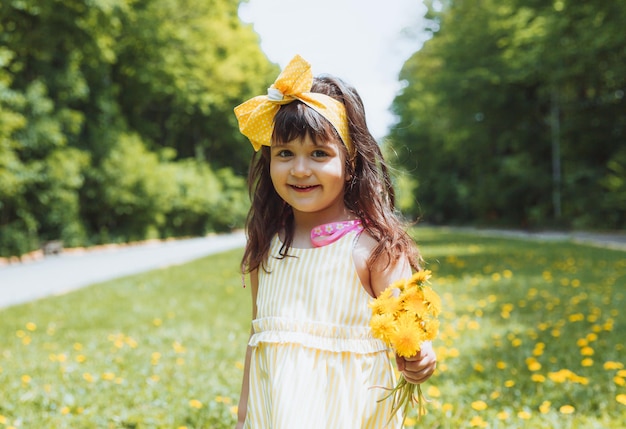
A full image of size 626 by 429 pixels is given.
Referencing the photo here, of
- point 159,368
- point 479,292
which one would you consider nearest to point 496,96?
point 479,292

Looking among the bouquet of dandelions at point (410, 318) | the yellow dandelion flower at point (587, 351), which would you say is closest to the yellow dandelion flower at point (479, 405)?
the yellow dandelion flower at point (587, 351)

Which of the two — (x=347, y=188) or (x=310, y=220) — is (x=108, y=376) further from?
(x=347, y=188)

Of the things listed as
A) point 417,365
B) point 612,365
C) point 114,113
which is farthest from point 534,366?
point 114,113

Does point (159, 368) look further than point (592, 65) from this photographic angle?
No

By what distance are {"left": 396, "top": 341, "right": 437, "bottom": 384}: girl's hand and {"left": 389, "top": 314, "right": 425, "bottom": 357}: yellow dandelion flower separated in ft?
0.44

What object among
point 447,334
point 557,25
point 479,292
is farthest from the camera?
point 557,25

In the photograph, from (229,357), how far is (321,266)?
3.18 meters

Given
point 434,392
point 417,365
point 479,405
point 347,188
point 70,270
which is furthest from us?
point 70,270

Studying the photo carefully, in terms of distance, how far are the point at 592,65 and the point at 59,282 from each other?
1519cm

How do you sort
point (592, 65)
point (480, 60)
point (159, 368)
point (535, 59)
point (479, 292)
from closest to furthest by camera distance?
point (159, 368), point (479, 292), point (592, 65), point (535, 59), point (480, 60)

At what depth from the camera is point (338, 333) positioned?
1.86m

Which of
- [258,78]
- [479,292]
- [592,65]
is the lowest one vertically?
[479,292]

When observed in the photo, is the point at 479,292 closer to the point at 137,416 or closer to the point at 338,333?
the point at 137,416

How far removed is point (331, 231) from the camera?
1983mm
